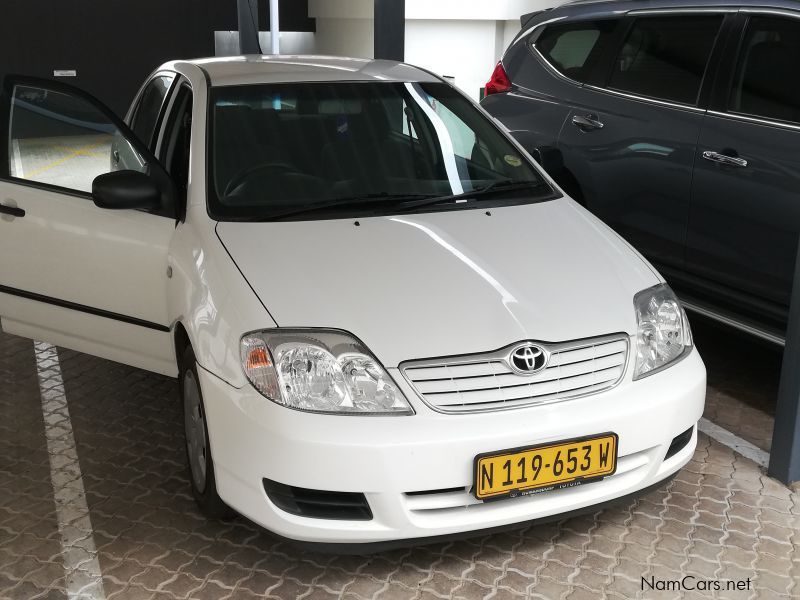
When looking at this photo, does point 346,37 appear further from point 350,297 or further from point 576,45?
point 350,297

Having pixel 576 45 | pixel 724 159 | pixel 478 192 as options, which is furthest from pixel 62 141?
pixel 576 45

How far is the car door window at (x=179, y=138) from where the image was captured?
3.28 metres

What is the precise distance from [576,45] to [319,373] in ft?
9.48

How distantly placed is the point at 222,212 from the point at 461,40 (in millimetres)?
12288

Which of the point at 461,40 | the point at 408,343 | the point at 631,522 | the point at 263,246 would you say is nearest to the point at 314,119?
the point at 263,246

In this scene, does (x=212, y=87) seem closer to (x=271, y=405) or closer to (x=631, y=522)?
(x=271, y=405)

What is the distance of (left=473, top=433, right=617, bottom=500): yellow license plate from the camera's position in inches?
95.3

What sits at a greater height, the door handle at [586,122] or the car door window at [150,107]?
the car door window at [150,107]

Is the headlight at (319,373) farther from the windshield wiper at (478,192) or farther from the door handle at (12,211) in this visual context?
the door handle at (12,211)

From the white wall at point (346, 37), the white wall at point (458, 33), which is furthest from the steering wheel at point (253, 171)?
the white wall at point (346, 37)

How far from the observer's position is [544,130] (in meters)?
4.70

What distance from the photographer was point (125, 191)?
3.09m

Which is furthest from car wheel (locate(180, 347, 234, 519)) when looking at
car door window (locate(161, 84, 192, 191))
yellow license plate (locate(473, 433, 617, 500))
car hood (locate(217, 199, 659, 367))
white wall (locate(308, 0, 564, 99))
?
white wall (locate(308, 0, 564, 99))


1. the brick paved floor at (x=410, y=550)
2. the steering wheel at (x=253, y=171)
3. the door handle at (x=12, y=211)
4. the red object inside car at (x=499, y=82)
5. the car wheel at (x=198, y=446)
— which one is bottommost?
the brick paved floor at (x=410, y=550)
